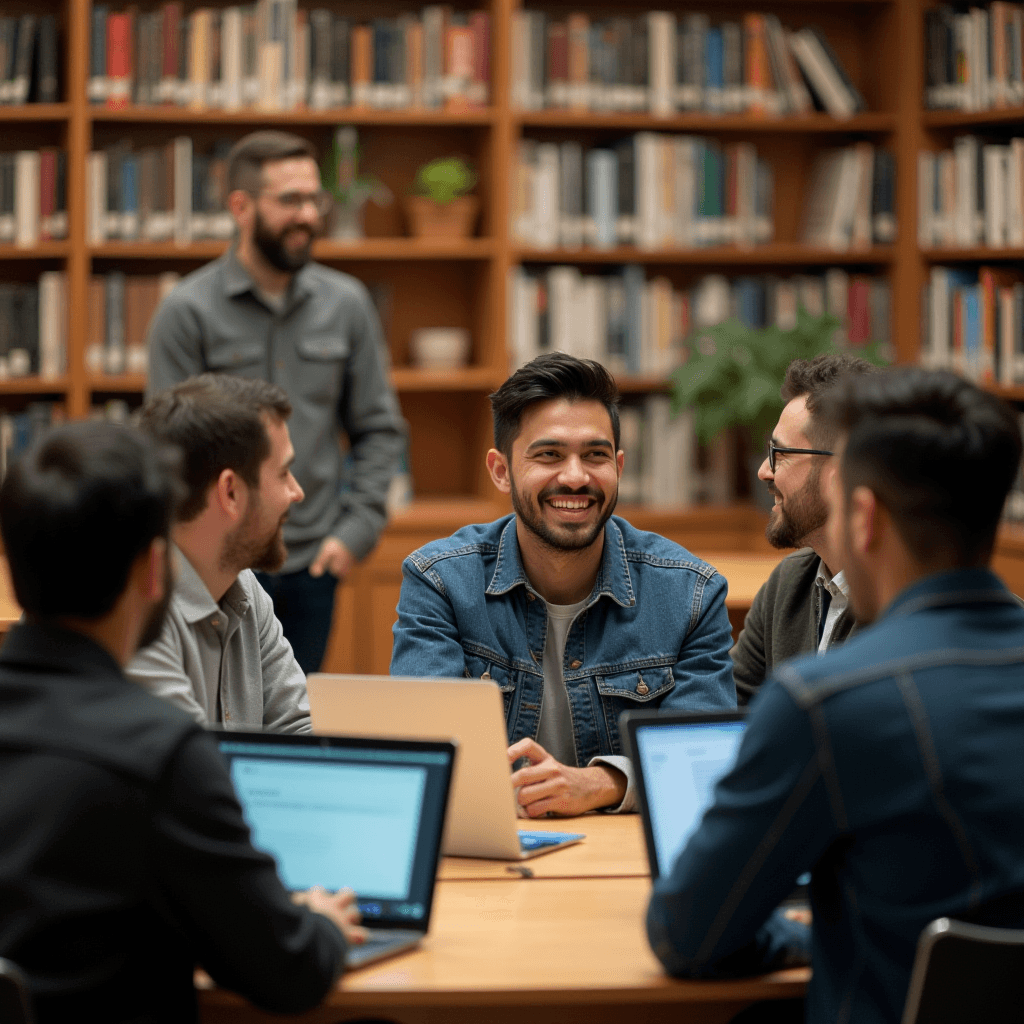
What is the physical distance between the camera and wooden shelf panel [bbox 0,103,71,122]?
423 cm

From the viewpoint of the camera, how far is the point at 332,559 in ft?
11.4

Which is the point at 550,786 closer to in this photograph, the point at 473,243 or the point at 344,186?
the point at 473,243

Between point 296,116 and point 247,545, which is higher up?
point 296,116

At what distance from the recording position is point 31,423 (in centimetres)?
436

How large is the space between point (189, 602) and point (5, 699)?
0.70 meters

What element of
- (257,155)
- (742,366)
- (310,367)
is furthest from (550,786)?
(742,366)

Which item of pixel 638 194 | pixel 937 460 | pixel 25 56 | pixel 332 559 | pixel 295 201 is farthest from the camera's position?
pixel 638 194

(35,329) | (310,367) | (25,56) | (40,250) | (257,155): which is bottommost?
(310,367)

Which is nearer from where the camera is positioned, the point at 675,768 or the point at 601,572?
the point at 675,768

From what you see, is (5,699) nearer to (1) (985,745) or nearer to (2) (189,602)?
(2) (189,602)

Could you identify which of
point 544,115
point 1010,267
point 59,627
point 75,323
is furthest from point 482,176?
point 59,627

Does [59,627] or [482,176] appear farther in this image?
[482,176]

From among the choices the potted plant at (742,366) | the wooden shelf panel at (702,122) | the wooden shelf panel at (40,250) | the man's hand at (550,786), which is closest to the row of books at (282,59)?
the wooden shelf panel at (702,122)

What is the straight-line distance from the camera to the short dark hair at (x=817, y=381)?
7.37ft
